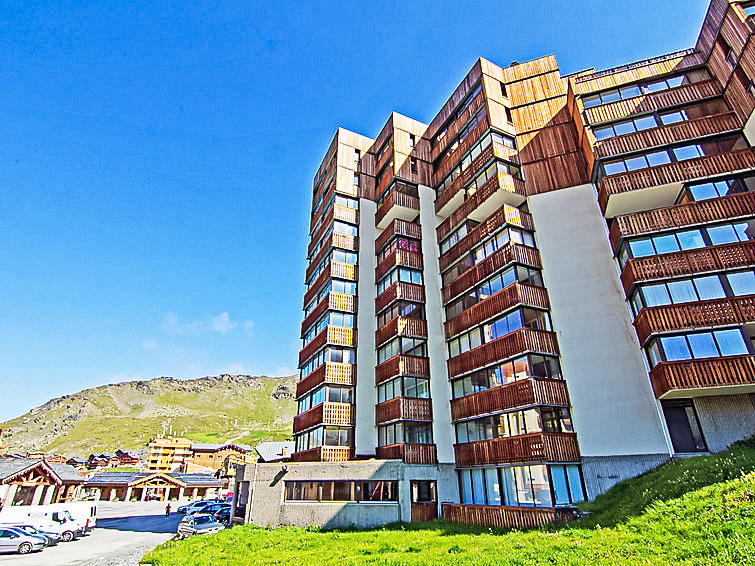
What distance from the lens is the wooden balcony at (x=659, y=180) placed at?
23547mm

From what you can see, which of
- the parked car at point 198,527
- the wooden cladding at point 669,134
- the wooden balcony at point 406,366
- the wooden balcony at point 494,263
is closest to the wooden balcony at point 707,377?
the wooden balcony at point 494,263

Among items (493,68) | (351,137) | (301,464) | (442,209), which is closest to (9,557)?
(301,464)

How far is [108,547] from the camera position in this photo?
28.9 meters

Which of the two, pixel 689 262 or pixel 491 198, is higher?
pixel 491 198

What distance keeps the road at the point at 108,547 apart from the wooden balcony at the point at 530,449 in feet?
68.8

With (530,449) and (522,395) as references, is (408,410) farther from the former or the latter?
(530,449)

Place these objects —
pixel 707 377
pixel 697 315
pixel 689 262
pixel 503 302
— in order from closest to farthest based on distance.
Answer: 1. pixel 707 377
2. pixel 697 315
3. pixel 689 262
4. pixel 503 302

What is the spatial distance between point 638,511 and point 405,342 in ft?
66.2

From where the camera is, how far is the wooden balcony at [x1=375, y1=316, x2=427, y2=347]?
33.3 meters

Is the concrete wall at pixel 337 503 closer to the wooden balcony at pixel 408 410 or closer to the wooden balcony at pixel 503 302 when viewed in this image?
the wooden balcony at pixel 408 410

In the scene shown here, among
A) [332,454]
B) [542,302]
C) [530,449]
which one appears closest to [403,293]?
[542,302]

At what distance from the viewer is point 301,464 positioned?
28859 millimetres

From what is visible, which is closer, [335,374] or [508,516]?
[508,516]

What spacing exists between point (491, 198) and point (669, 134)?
38.1 ft
